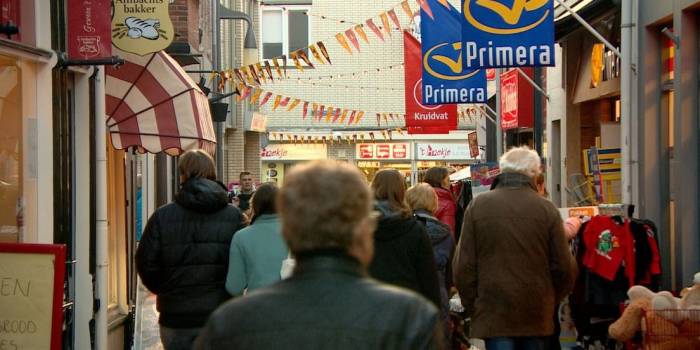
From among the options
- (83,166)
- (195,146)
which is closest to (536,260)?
(83,166)

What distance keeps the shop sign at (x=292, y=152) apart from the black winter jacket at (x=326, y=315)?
3585 centimetres

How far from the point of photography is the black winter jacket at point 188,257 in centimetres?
645

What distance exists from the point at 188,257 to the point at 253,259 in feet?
1.41

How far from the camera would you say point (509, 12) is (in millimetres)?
11156

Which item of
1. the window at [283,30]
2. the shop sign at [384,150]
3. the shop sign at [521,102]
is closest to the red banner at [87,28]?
the shop sign at [521,102]


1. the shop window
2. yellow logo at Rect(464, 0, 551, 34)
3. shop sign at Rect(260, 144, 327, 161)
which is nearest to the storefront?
shop sign at Rect(260, 144, 327, 161)

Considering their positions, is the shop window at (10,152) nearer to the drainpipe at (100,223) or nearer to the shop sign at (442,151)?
the drainpipe at (100,223)

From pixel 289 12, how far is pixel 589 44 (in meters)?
22.0

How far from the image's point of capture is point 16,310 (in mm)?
6160

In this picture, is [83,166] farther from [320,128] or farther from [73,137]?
[320,128]

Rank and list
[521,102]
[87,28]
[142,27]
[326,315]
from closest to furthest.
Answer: [326,315], [87,28], [142,27], [521,102]

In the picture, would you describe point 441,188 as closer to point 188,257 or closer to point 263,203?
point 263,203

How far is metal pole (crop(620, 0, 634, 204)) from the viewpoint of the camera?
1002 cm

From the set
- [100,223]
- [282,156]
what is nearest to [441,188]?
[100,223]
